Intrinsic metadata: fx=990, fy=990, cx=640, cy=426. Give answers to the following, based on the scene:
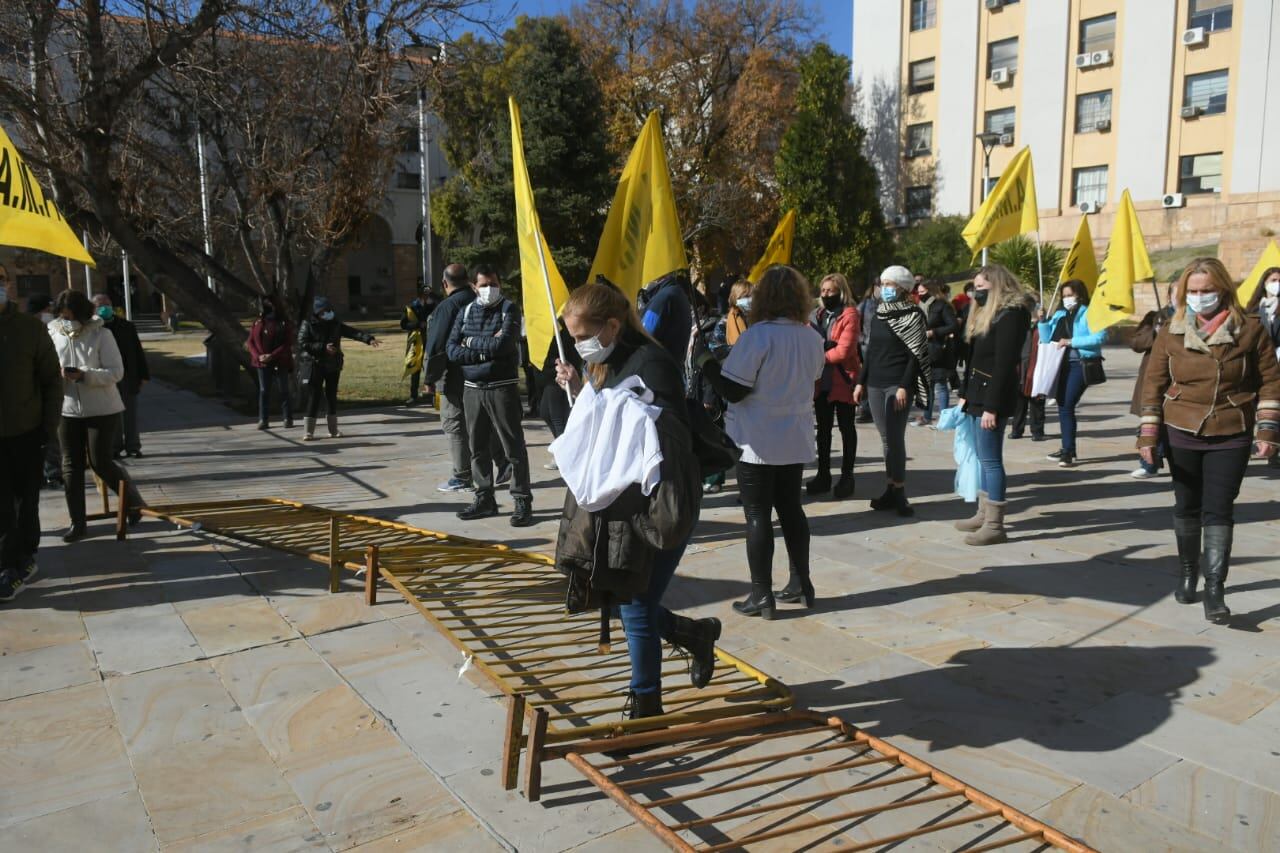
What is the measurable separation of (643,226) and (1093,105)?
38524mm

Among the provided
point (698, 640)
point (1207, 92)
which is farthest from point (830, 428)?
point (1207, 92)

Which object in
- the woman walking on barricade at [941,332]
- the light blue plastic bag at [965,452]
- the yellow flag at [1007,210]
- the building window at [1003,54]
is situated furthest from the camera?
the building window at [1003,54]

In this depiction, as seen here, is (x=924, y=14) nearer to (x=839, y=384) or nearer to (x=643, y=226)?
(x=839, y=384)

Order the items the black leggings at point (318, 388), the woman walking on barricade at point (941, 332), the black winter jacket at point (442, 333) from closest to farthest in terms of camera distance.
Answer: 1. the black winter jacket at point (442, 333)
2. the woman walking on barricade at point (941, 332)
3. the black leggings at point (318, 388)

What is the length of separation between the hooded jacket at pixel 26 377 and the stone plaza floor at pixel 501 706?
1.01 m

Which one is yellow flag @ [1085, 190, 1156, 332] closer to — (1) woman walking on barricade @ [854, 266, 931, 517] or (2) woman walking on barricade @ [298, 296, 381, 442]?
(1) woman walking on barricade @ [854, 266, 931, 517]

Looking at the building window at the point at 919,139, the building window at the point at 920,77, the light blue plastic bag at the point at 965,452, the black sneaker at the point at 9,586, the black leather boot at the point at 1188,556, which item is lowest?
the black sneaker at the point at 9,586

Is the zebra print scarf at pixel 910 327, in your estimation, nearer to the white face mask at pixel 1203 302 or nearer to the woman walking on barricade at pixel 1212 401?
the woman walking on barricade at pixel 1212 401

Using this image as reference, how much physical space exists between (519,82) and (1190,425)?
2892 cm

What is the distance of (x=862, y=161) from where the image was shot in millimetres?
37688

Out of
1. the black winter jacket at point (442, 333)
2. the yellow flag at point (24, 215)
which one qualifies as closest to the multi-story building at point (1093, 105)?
the black winter jacket at point (442, 333)

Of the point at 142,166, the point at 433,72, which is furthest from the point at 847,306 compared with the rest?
the point at 142,166

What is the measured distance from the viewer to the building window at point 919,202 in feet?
141

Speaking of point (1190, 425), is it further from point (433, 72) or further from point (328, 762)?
point (433, 72)
